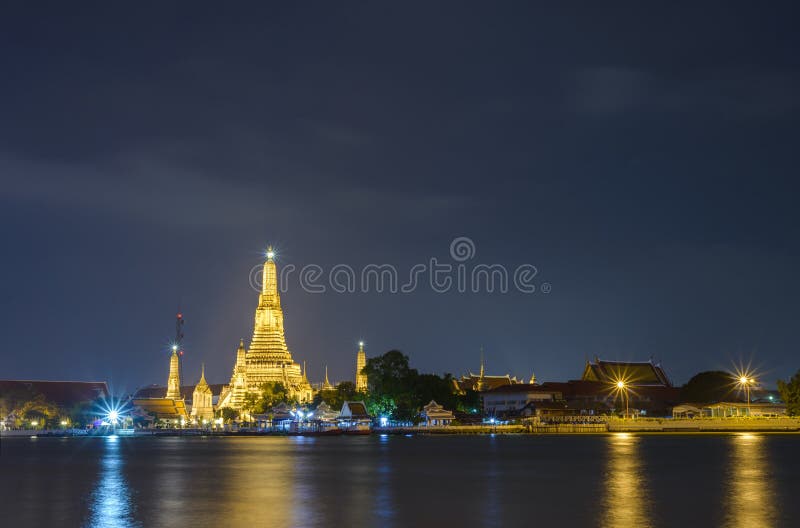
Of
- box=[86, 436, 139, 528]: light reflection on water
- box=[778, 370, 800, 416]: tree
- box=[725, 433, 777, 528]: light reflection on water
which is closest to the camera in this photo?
box=[725, 433, 777, 528]: light reflection on water

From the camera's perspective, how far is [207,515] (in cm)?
3291

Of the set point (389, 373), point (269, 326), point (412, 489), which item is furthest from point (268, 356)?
point (412, 489)

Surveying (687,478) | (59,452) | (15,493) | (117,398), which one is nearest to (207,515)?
(15,493)

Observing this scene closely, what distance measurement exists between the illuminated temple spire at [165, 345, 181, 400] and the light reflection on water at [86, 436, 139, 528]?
371 ft

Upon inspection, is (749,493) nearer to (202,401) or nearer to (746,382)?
(746,382)

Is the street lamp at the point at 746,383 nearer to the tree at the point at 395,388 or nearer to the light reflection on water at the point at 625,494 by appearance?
the tree at the point at 395,388

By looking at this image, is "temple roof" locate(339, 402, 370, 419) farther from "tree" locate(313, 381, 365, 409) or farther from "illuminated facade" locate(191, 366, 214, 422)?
"illuminated facade" locate(191, 366, 214, 422)

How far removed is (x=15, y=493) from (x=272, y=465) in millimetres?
16682

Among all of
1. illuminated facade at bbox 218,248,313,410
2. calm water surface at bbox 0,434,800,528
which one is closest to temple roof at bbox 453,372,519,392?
illuminated facade at bbox 218,248,313,410

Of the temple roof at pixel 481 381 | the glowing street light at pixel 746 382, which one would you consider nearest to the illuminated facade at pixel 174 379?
the temple roof at pixel 481 381

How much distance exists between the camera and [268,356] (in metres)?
→ 139

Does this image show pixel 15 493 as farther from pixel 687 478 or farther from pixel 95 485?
pixel 687 478

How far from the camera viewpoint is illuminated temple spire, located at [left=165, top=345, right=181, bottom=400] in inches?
6530

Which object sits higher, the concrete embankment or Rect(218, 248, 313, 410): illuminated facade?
Rect(218, 248, 313, 410): illuminated facade
